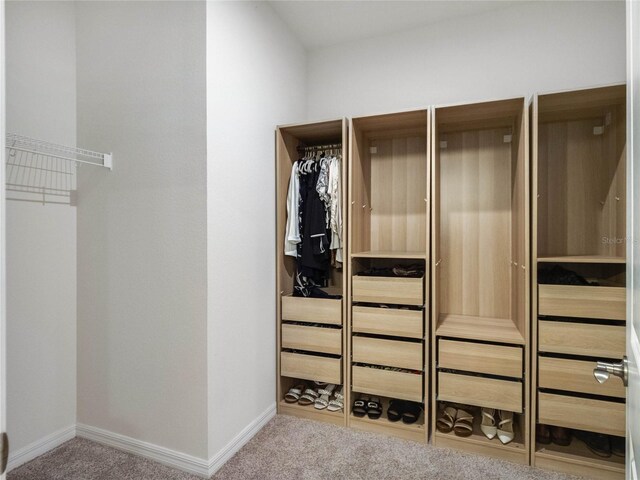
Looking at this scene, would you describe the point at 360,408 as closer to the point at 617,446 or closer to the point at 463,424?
the point at 463,424

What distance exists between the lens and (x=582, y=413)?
6.02 ft

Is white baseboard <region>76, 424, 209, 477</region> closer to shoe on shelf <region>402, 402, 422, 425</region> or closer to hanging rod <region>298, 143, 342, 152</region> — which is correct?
shoe on shelf <region>402, 402, 422, 425</region>

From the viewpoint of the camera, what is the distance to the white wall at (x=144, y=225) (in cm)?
185

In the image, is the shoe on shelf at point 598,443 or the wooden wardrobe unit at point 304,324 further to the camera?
the wooden wardrobe unit at point 304,324

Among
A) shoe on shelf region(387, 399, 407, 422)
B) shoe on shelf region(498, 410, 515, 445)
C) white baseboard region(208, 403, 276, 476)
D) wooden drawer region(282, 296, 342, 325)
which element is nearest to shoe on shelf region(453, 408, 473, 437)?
shoe on shelf region(498, 410, 515, 445)

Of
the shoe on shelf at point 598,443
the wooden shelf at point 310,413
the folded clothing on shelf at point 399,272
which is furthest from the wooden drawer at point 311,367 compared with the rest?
the shoe on shelf at point 598,443

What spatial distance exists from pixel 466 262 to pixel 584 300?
30.2 inches

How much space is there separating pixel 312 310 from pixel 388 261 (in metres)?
0.72

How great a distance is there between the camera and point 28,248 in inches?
76.2

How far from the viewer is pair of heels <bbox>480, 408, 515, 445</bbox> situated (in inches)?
79.6

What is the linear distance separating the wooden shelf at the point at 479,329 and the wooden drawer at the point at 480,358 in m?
0.04

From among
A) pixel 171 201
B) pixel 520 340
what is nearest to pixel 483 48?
pixel 520 340

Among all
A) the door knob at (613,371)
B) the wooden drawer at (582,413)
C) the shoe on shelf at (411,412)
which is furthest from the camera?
the shoe on shelf at (411,412)

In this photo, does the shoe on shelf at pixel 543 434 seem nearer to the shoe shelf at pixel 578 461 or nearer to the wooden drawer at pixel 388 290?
the shoe shelf at pixel 578 461
